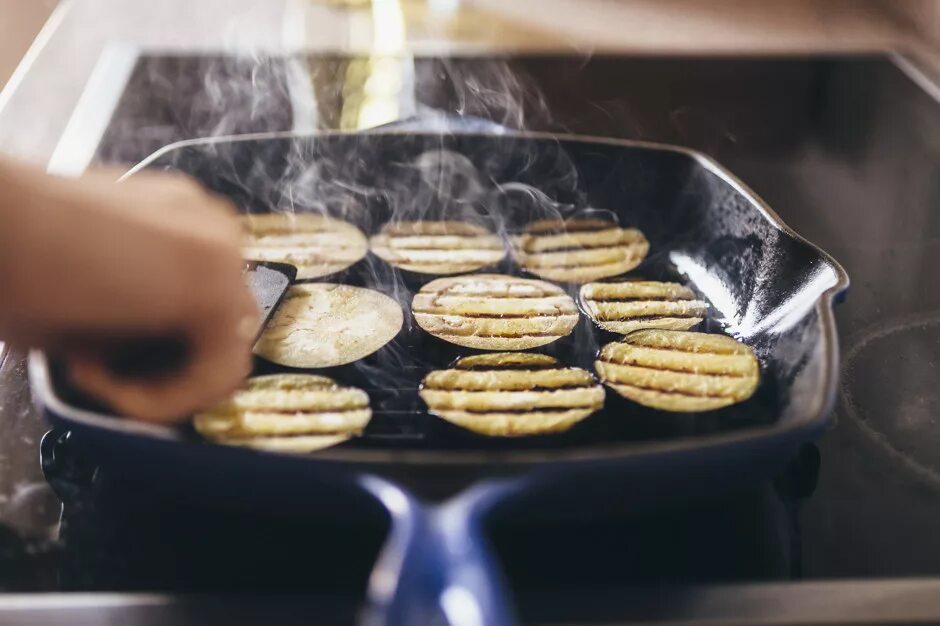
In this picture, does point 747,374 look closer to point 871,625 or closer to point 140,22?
point 871,625

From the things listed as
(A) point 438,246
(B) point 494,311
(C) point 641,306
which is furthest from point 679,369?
(A) point 438,246

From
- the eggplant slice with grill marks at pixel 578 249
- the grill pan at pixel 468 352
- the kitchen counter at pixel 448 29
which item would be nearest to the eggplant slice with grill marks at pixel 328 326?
the grill pan at pixel 468 352

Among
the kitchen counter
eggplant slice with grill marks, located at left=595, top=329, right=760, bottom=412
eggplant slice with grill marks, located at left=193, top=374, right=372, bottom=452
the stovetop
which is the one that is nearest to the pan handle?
the stovetop

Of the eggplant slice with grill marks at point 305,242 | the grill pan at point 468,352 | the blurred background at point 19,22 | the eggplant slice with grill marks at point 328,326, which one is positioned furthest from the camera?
the blurred background at point 19,22

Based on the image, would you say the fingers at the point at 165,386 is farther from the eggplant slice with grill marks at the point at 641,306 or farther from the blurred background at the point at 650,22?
the blurred background at the point at 650,22

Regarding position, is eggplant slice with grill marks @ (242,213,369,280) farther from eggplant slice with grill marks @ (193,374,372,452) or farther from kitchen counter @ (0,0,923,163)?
kitchen counter @ (0,0,923,163)

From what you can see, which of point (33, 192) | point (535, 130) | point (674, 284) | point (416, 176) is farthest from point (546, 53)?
point (33, 192)
